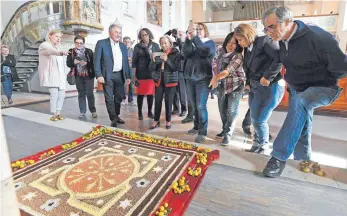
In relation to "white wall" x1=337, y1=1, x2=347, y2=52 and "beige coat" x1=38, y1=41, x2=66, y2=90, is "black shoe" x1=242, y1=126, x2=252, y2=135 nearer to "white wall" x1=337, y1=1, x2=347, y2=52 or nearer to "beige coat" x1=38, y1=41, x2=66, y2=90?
"beige coat" x1=38, y1=41, x2=66, y2=90

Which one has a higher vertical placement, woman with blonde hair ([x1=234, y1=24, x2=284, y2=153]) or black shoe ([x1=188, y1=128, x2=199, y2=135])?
woman with blonde hair ([x1=234, y1=24, x2=284, y2=153])

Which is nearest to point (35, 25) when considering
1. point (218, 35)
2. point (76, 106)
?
point (76, 106)

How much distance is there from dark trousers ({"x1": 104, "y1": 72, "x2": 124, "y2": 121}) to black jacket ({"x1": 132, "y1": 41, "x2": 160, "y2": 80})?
11.4 inches

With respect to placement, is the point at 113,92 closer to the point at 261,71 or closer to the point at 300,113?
the point at 261,71

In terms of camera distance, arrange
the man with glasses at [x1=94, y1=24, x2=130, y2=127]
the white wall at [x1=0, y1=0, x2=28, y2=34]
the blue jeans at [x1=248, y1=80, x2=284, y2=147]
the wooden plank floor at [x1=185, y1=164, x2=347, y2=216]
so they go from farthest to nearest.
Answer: the white wall at [x1=0, y1=0, x2=28, y2=34], the man with glasses at [x1=94, y1=24, x2=130, y2=127], the blue jeans at [x1=248, y1=80, x2=284, y2=147], the wooden plank floor at [x1=185, y1=164, x2=347, y2=216]

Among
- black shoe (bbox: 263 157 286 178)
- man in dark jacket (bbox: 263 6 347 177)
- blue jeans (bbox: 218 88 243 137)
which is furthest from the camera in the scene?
blue jeans (bbox: 218 88 243 137)

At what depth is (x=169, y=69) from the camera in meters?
2.82

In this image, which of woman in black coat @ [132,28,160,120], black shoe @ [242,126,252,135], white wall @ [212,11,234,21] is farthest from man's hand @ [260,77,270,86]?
white wall @ [212,11,234,21]

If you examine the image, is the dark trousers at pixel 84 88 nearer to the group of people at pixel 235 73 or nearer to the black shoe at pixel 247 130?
the group of people at pixel 235 73

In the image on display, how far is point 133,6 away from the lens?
9094mm

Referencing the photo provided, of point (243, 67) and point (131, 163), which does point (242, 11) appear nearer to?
point (243, 67)

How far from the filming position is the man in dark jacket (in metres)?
1.46

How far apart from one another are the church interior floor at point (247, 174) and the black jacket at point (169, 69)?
676 millimetres

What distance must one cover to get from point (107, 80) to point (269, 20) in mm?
2188
